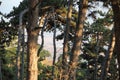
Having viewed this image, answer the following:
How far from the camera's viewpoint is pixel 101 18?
134 feet

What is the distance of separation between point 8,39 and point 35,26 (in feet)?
86.1

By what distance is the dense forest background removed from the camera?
916 centimetres

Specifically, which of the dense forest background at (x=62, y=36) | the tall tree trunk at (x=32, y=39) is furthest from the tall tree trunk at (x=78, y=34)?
the tall tree trunk at (x=32, y=39)

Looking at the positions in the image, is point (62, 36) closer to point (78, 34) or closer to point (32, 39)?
point (78, 34)

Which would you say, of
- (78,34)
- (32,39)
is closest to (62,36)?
(78,34)

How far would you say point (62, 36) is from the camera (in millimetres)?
33594

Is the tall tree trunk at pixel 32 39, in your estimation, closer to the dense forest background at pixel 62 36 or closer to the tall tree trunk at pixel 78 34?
the dense forest background at pixel 62 36

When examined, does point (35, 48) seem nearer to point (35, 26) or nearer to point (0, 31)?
point (35, 26)

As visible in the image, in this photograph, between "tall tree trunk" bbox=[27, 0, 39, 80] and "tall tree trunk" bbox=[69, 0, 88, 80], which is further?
"tall tree trunk" bbox=[69, 0, 88, 80]

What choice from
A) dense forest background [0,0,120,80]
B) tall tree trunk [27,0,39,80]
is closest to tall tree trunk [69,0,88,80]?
dense forest background [0,0,120,80]

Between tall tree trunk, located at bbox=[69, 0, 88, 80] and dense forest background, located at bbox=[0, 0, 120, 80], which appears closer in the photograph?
dense forest background, located at bbox=[0, 0, 120, 80]

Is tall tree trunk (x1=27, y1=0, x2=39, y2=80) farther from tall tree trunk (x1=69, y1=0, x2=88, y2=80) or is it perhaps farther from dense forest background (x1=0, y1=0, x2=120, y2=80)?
tall tree trunk (x1=69, y1=0, x2=88, y2=80)

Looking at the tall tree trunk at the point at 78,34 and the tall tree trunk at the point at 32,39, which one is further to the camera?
the tall tree trunk at the point at 78,34

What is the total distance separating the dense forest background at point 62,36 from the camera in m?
9.16
